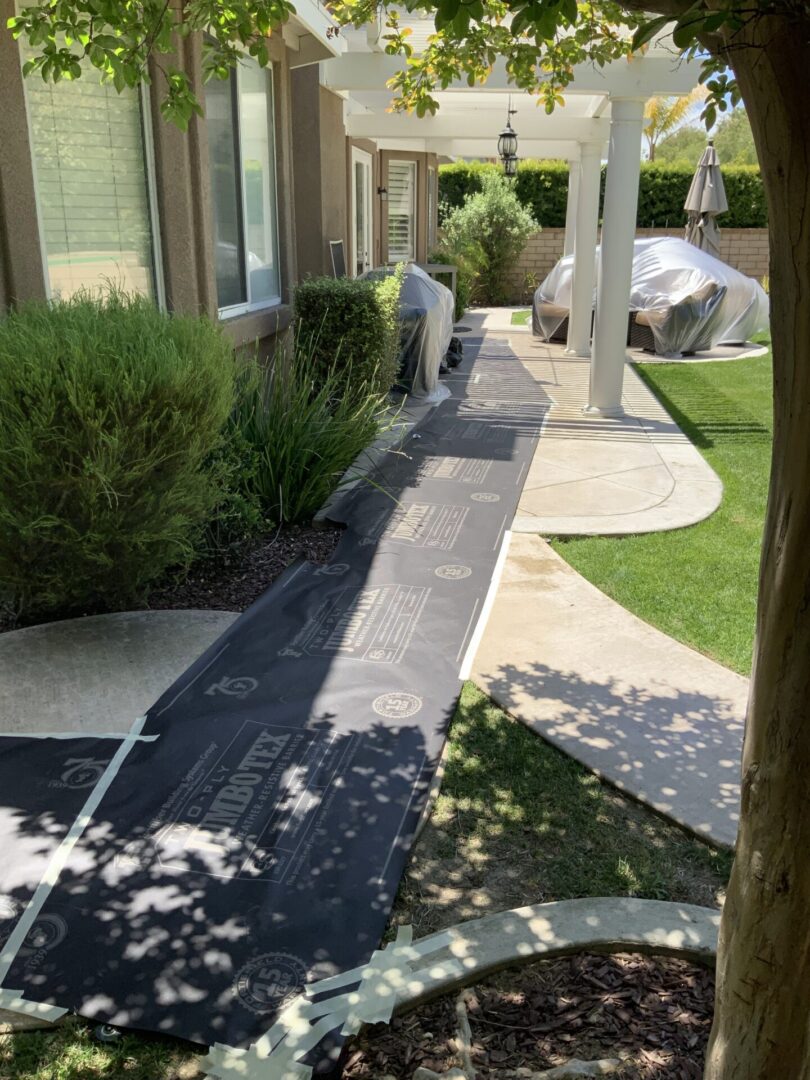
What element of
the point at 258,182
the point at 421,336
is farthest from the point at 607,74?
the point at 258,182

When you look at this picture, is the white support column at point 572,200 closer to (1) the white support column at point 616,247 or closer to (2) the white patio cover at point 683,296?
(2) the white patio cover at point 683,296

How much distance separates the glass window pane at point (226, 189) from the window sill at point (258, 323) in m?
0.23

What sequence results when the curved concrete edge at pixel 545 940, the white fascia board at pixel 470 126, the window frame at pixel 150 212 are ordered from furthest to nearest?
1. the white fascia board at pixel 470 126
2. the window frame at pixel 150 212
3. the curved concrete edge at pixel 545 940

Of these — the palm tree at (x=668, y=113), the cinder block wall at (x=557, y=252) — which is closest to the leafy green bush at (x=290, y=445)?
the cinder block wall at (x=557, y=252)

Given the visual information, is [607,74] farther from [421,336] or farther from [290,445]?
[290,445]

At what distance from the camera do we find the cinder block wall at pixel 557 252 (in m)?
24.8

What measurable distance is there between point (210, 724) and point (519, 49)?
3.34m

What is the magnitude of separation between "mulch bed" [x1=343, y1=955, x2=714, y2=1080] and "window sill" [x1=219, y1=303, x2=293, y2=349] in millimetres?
5957

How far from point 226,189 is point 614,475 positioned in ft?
14.0

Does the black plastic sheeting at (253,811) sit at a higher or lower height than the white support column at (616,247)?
lower

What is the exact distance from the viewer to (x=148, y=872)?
2951 millimetres

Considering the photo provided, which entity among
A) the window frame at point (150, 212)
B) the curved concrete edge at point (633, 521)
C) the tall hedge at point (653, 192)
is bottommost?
the curved concrete edge at point (633, 521)

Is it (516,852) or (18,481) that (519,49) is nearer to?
(18,481)

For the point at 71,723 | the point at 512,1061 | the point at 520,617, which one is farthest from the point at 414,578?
the point at 512,1061
